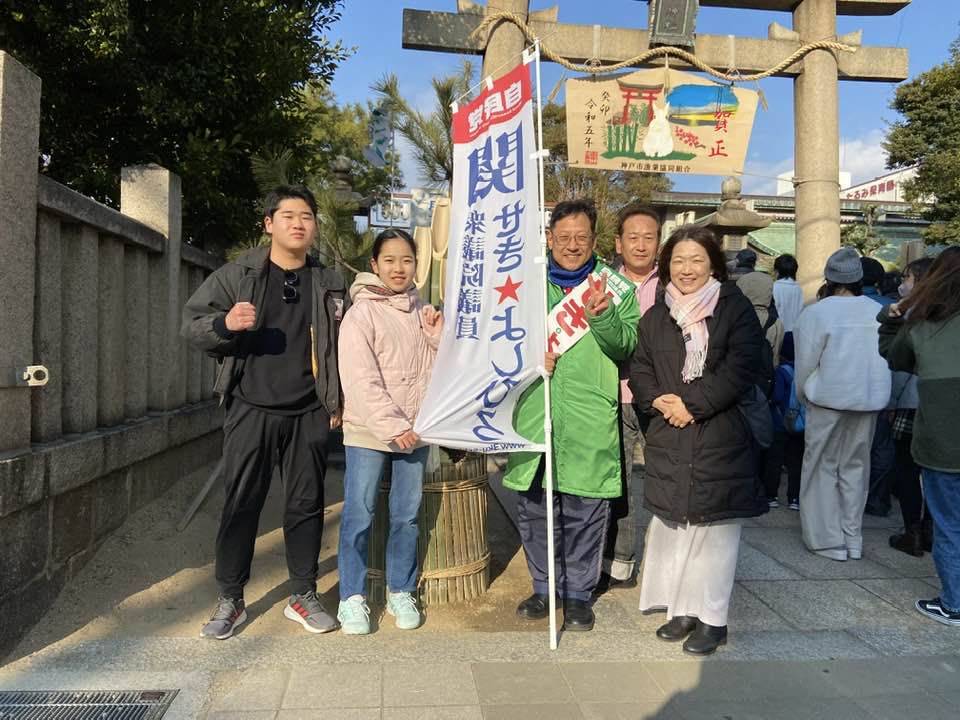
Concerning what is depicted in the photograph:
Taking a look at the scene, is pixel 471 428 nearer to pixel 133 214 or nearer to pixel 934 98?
pixel 133 214

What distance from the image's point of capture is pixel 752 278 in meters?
5.66

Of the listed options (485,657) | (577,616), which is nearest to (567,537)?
(577,616)

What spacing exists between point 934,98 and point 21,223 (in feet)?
63.4

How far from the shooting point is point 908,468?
490 centimetres

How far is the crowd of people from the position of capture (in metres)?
3.19

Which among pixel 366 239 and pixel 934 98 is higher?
pixel 934 98

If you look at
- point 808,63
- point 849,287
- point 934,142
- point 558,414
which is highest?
point 934,142

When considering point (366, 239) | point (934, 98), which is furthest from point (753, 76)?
point (934, 98)

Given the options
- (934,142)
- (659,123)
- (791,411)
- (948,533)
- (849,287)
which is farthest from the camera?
(934,142)

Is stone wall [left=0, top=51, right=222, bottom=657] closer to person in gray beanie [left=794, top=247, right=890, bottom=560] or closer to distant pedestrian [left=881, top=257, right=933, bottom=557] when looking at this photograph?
person in gray beanie [left=794, top=247, right=890, bottom=560]

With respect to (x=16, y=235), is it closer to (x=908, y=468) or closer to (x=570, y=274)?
(x=570, y=274)

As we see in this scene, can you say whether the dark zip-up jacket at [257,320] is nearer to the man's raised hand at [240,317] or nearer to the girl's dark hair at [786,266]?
the man's raised hand at [240,317]

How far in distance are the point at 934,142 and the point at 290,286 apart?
18279 millimetres

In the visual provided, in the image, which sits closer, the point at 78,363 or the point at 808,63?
the point at 78,363
